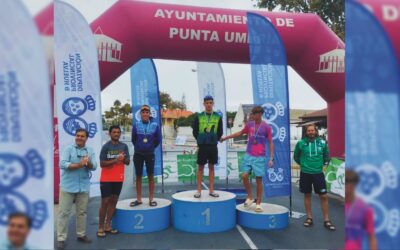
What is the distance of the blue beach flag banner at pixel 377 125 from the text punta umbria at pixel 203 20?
16.7 ft

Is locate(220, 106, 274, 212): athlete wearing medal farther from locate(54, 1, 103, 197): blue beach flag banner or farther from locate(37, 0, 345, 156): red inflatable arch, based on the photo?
locate(37, 0, 345, 156): red inflatable arch

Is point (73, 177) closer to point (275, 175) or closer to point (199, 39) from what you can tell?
point (275, 175)

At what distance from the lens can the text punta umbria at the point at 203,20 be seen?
24.5ft

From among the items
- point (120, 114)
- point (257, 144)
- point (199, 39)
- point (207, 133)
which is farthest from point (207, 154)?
point (120, 114)

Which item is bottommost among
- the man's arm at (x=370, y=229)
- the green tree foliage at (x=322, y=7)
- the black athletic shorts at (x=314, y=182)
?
the black athletic shorts at (x=314, y=182)

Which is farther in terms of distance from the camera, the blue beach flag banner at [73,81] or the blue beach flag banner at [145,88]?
the blue beach flag banner at [145,88]

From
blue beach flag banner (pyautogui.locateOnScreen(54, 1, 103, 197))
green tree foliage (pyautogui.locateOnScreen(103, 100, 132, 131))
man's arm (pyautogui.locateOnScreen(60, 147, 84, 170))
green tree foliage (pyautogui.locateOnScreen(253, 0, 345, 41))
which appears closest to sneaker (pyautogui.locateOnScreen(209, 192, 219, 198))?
blue beach flag banner (pyautogui.locateOnScreen(54, 1, 103, 197))

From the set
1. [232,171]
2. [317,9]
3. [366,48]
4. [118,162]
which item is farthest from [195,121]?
[317,9]

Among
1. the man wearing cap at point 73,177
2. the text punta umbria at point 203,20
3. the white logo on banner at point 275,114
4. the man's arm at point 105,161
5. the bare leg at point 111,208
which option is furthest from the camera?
the text punta umbria at point 203,20

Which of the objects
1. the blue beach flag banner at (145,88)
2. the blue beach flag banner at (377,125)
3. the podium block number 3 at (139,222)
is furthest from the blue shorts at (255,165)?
the blue beach flag banner at (145,88)

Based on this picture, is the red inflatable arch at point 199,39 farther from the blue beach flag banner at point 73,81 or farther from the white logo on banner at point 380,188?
the white logo on banner at point 380,188

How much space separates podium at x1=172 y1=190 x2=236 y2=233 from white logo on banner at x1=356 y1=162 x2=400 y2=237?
127 inches

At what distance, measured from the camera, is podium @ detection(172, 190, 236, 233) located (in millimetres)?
5621

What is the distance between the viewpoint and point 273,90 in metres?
6.19
